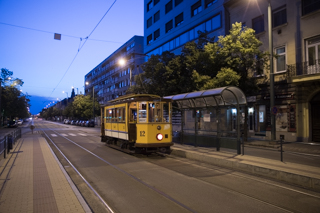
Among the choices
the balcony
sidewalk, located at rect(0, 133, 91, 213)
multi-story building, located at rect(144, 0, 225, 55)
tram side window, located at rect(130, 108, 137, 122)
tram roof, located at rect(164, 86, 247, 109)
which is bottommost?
sidewalk, located at rect(0, 133, 91, 213)

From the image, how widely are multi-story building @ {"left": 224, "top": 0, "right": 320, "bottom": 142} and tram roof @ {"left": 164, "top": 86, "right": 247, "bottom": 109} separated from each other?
779 cm

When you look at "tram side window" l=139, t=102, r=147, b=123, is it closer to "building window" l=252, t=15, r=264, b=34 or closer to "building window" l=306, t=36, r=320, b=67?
"building window" l=306, t=36, r=320, b=67

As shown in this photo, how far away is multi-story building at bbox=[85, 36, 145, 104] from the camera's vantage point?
5389 cm

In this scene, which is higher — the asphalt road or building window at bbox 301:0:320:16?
building window at bbox 301:0:320:16

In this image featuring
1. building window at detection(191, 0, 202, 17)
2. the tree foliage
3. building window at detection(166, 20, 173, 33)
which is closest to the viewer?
building window at detection(191, 0, 202, 17)

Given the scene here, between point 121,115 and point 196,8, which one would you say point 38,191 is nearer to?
point 121,115

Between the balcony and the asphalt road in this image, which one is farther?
the balcony

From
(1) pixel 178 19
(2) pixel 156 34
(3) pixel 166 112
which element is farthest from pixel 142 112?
(2) pixel 156 34

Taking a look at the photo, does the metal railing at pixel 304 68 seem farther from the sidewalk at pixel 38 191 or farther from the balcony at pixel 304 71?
the sidewalk at pixel 38 191

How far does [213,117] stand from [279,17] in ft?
45.4

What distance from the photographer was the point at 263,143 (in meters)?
18.4

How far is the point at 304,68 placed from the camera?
19250 millimetres

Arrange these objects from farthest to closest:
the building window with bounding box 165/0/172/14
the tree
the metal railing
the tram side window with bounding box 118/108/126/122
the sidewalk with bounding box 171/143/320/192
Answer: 1. the building window with bounding box 165/0/172/14
2. the metal railing
3. the tree
4. the tram side window with bounding box 118/108/126/122
5. the sidewalk with bounding box 171/143/320/192

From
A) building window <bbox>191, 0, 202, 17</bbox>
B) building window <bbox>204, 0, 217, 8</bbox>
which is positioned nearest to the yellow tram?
building window <bbox>204, 0, 217, 8</bbox>
